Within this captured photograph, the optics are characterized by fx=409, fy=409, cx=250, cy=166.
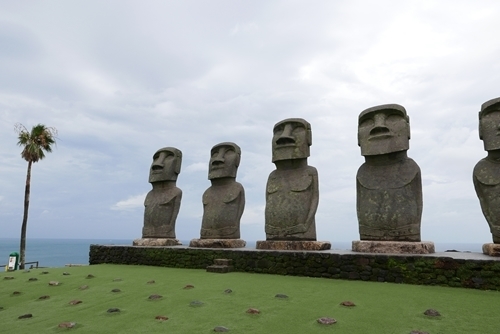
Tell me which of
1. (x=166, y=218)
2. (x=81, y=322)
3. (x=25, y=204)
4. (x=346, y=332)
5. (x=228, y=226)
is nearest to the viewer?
(x=346, y=332)

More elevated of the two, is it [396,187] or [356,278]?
[396,187]

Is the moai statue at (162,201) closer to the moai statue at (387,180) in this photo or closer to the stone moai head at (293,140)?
the stone moai head at (293,140)

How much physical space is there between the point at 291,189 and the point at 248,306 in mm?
4684

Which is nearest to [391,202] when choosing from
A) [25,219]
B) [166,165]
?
[166,165]

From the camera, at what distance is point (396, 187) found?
891cm

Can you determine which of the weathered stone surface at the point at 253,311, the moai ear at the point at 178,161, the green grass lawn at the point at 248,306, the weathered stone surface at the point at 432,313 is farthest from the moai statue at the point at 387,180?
the moai ear at the point at 178,161

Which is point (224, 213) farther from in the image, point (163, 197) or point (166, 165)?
point (166, 165)

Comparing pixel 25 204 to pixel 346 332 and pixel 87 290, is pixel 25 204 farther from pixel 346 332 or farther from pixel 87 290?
pixel 346 332

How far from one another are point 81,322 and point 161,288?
2.17m

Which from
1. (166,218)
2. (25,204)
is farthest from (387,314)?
(25,204)

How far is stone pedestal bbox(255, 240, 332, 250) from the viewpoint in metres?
9.41

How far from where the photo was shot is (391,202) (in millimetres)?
8852

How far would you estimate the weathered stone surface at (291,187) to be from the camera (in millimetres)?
10016

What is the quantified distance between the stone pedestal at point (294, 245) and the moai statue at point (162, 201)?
3.87 metres
